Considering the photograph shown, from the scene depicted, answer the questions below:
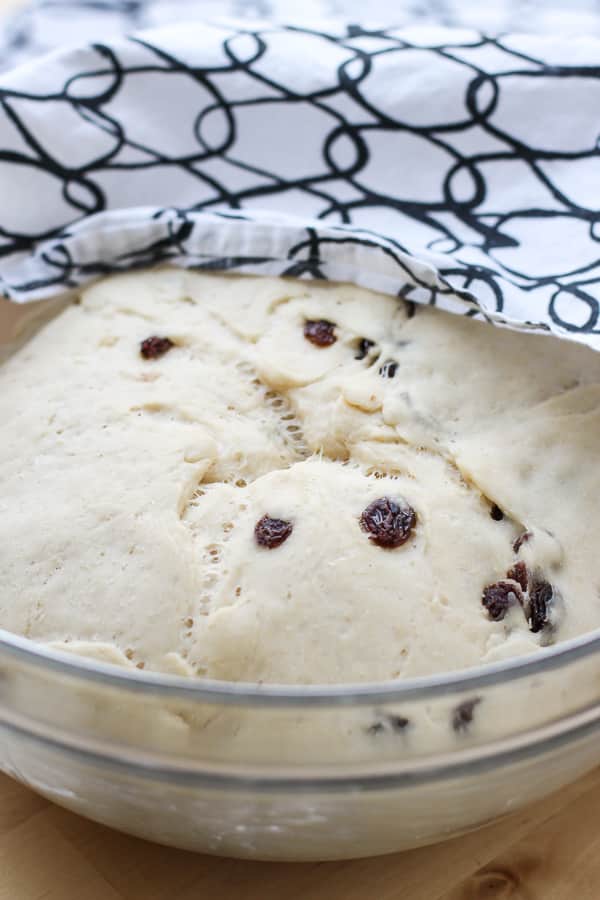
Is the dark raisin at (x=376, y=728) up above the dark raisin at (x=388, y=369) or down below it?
below

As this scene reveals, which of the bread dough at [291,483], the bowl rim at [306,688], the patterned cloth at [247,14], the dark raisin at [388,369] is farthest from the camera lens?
the patterned cloth at [247,14]

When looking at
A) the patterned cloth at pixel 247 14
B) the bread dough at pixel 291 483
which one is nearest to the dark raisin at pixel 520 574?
the bread dough at pixel 291 483

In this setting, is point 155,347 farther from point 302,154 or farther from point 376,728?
point 376,728

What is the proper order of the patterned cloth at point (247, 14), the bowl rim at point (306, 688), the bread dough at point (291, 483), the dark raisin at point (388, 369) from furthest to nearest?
the patterned cloth at point (247, 14) < the dark raisin at point (388, 369) < the bread dough at point (291, 483) < the bowl rim at point (306, 688)

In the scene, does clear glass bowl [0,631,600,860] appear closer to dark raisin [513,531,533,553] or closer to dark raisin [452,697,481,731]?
dark raisin [452,697,481,731]

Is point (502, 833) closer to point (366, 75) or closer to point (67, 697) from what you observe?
point (67, 697)

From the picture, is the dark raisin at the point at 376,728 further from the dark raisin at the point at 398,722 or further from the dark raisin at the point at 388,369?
the dark raisin at the point at 388,369

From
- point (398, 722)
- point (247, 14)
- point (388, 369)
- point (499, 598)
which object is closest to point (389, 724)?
point (398, 722)
